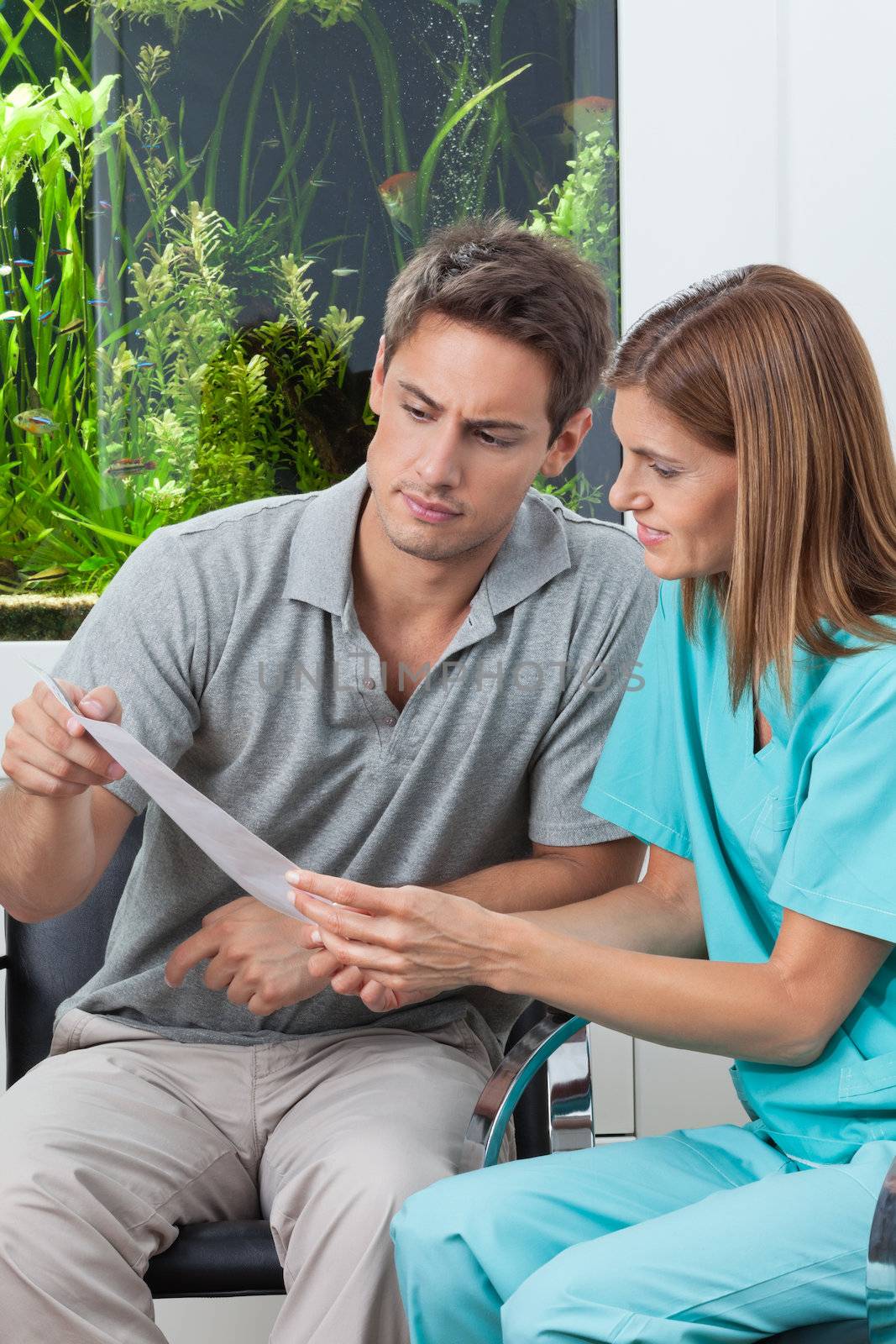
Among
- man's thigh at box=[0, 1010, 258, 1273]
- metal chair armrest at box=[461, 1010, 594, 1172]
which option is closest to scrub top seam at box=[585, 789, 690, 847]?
metal chair armrest at box=[461, 1010, 594, 1172]

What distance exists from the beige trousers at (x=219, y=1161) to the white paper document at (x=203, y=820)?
0.32 m

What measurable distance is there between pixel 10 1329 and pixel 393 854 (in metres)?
0.64

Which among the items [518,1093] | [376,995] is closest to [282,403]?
[376,995]

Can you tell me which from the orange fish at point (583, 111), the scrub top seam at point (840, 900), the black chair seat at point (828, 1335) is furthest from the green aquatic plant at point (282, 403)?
the black chair seat at point (828, 1335)

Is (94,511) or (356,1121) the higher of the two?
(94,511)

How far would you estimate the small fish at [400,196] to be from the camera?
7.92 ft

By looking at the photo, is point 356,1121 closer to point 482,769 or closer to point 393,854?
point 393,854

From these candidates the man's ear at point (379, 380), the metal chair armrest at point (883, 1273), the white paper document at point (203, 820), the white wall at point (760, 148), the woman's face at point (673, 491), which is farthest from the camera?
the white wall at point (760, 148)

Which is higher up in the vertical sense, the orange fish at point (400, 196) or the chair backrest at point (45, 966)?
the orange fish at point (400, 196)

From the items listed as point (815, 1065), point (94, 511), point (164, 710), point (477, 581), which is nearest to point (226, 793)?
point (164, 710)

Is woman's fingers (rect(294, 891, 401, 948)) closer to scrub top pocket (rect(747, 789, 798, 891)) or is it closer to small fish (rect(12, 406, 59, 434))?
scrub top pocket (rect(747, 789, 798, 891))

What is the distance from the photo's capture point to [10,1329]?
1.25 m

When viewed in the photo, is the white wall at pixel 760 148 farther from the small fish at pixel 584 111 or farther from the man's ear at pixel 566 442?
the man's ear at pixel 566 442

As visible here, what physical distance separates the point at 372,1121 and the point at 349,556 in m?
0.66
